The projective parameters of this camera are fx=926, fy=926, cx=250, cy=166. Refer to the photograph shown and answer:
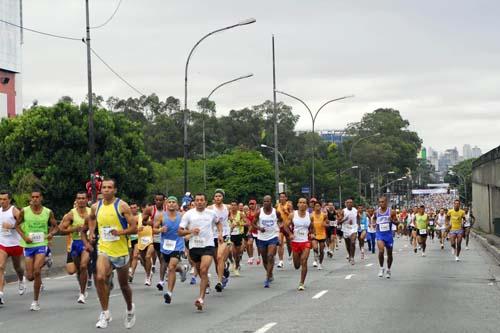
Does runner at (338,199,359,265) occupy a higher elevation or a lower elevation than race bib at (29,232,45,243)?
lower

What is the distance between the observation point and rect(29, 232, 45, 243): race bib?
51.4 ft

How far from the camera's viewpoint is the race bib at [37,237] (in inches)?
616

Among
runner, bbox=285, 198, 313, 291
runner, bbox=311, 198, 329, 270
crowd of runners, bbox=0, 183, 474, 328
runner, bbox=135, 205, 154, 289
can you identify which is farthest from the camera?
runner, bbox=311, 198, 329, 270

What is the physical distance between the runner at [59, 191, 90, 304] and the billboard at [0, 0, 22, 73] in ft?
239

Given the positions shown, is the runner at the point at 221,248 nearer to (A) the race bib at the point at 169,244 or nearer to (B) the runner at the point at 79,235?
(A) the race bib at the point at 169,244

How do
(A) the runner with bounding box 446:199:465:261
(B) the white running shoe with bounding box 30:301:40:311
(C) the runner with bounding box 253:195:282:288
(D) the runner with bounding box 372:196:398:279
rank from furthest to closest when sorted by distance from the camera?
(A) the runner with bounding box 446:199:465:261 → (D) the runner with bounding box 372:196:398:279 → (C) the runner with bounding box 253:195:282:288 → (B) the white running shoe with bounding box 30:301:40:311

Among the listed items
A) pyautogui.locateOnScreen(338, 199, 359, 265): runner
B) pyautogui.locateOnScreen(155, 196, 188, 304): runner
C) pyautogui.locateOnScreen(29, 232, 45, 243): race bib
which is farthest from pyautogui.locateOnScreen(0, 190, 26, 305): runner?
pyautogui.locateOnScreen(338, 199, 359, 265): runner

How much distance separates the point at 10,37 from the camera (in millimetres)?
90000

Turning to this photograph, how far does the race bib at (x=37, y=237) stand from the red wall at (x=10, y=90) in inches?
2982

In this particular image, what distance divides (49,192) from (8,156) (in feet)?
13.7

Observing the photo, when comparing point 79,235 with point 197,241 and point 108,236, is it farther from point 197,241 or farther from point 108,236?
point 108,236

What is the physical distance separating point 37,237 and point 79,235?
44.8 inches

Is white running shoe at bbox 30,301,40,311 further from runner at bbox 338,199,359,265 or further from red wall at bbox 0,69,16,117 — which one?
red wall at bbox 0,69,16,117

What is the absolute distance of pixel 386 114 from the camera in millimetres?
163500
